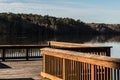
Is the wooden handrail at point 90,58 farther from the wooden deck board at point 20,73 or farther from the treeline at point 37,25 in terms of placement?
the treeline at point 37,25

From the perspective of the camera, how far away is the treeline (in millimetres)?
147175

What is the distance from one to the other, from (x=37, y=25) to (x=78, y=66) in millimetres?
Result: 143163

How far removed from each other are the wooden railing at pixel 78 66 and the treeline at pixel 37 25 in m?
130

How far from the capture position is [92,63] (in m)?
10.2

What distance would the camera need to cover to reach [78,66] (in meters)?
11.4

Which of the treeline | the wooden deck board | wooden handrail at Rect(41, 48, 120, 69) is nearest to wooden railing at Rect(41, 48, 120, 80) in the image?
wooden handrail at Rect(41, 48, 120, 69)

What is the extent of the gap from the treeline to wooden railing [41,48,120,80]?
425 ft

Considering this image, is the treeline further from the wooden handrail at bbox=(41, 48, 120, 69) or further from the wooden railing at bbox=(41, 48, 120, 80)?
the wooden handrail at bbox=(41, 48, 120, 69)

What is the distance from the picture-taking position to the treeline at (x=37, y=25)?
5794 inches

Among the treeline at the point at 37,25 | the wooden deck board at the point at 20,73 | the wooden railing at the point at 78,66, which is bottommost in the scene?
the treeline at the point at 37,25

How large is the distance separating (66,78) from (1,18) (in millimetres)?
133398

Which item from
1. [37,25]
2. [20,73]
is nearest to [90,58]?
[20,73]

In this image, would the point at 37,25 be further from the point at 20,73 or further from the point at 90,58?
the point at 90,58

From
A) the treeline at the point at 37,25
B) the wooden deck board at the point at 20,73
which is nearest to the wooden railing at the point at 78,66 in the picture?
the wooden deck board at the point at 20,73
